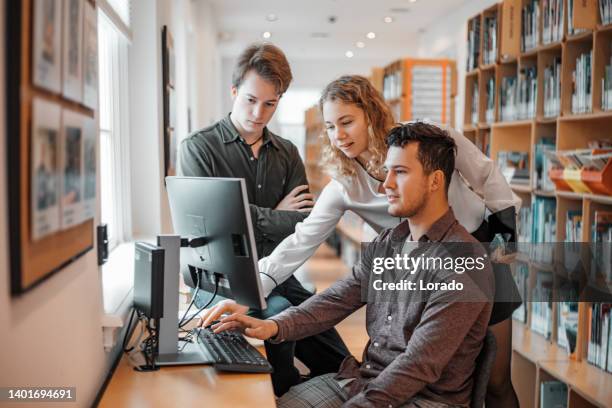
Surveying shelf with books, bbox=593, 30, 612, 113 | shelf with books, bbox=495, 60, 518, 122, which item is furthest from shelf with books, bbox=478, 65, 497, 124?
shelf with books, bbox=593, 30, 612, 113

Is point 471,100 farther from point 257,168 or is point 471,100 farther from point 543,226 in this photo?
point 257,168

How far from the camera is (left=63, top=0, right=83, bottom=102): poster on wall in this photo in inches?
51.8

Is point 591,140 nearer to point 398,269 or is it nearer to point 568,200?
point 568,200

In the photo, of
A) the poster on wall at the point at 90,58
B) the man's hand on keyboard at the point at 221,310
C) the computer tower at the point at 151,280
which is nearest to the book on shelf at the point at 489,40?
the man's hand on keyboard at the point at 221,310

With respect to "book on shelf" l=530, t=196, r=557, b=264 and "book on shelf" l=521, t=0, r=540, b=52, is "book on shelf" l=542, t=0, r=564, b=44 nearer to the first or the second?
"book on shelf" l=521, t=0, r=540, b=52

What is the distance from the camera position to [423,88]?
299 inches

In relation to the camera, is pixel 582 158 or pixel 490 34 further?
pixel 490 34

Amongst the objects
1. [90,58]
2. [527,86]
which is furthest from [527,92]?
[90,58]

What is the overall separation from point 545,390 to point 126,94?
2458mm

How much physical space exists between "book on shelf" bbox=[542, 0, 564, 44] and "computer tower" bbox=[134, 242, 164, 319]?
2.77 m

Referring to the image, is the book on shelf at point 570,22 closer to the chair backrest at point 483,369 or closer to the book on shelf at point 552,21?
the book on shelf at point 552,21

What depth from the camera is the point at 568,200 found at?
3691mm

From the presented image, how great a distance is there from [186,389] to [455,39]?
29.8 ft

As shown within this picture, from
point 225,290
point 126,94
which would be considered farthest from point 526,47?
point 225,290
